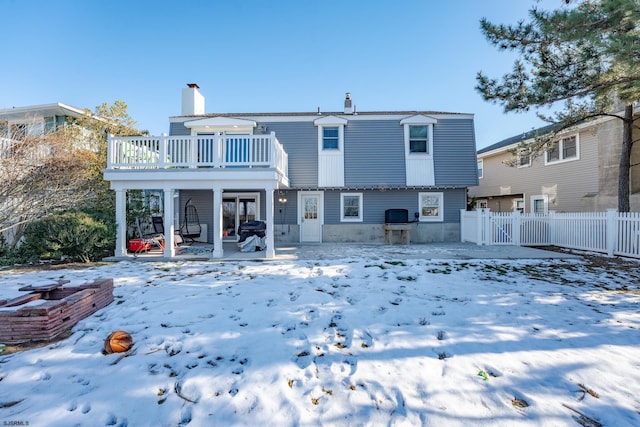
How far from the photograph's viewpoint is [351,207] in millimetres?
12586

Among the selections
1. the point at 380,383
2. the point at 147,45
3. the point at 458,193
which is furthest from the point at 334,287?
the point at 147,45

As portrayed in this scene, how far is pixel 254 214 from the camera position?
12.6 metres

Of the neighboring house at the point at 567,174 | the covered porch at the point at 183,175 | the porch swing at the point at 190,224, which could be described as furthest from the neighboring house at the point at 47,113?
the neighboring house at the point at 567,174

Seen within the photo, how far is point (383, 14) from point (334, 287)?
10.7 metres

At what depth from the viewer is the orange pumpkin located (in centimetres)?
288

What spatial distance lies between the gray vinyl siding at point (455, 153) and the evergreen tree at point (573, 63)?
236cm

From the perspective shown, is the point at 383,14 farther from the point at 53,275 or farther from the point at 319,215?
the point at 53,275

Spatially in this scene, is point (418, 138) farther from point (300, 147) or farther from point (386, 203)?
point (300, 147)

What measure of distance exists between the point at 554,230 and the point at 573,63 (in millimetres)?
5442

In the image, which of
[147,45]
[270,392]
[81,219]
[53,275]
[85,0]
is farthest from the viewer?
[147,45]

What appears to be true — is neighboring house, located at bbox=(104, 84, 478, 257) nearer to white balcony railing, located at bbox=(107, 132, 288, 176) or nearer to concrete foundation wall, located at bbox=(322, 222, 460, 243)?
concrete foundation wall, located at bbox=(322, 222, 460, 243)

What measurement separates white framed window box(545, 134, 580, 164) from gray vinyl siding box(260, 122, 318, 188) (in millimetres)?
11026

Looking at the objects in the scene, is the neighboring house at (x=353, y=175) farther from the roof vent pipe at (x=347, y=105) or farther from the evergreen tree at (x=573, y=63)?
the evergreen tree at (x=573, y=63)

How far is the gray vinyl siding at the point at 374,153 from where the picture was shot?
1223cm
